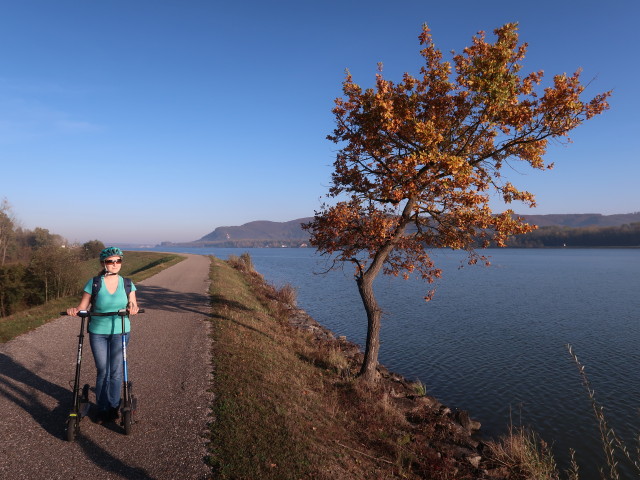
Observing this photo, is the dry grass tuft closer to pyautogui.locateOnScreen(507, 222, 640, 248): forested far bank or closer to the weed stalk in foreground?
the weed stalk in foreground

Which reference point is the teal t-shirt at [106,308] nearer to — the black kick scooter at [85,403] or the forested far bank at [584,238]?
the black kick scooter at [85,403]

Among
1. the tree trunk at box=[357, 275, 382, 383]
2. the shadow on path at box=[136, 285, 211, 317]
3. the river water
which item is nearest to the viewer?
the tree trunk at box=[357, 275, 382, 383]

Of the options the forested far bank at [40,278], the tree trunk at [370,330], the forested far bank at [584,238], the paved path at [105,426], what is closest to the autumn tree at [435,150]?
the tree trunk at [370,330]

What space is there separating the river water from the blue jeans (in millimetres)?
7028

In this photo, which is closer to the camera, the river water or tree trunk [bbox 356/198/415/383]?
tree trunk [bbox 356/198/415/383]

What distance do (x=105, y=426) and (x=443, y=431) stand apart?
772 cm

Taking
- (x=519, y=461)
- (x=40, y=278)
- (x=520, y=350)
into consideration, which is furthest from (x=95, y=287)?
(x=40, y=278)

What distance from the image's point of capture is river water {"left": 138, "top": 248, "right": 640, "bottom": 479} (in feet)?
39.0

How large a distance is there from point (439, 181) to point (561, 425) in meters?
8.52

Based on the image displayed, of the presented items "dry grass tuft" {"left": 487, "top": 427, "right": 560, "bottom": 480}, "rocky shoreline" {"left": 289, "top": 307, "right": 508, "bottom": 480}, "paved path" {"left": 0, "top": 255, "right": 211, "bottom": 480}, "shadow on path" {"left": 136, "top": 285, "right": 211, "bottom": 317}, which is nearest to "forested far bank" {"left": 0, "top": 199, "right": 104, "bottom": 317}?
"shadow on path" {"left": 136, "top": 285, "right": 211, "bottom": 317}

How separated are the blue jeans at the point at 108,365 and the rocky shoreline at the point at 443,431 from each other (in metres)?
6.37

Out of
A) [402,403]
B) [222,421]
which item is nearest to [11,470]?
[222,421]

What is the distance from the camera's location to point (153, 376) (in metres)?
8.73

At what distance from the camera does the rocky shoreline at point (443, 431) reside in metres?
8.32
